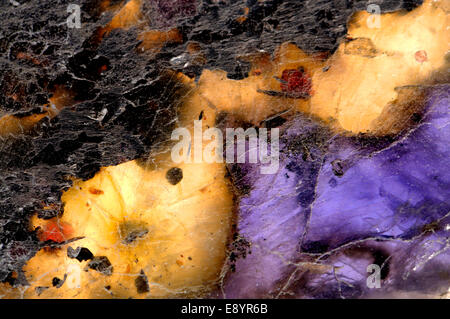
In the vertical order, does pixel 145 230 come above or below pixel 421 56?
below

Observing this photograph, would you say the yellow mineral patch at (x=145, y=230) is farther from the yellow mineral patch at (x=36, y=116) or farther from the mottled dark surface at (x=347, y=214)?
the yellow mineral patch at (x=36, y=116)

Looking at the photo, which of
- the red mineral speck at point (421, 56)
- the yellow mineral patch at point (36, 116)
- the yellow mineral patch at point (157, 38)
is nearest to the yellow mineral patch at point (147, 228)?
the yellow mineral patch at point (157, 38)

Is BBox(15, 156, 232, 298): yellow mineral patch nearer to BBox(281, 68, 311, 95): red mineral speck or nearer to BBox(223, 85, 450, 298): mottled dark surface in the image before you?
BBox(223, 85, 450, 298): mottled dark surface

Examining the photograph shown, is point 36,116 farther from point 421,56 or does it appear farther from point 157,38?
point 421,56

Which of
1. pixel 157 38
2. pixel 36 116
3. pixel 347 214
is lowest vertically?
pixel 347 214

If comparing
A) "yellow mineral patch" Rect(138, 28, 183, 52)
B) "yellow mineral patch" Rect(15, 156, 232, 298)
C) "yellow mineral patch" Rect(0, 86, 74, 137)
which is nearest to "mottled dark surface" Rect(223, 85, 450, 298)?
"yellow mineral patch" Rect(15, 156, 232, 298)

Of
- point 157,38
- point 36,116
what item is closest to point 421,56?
point 157,38
